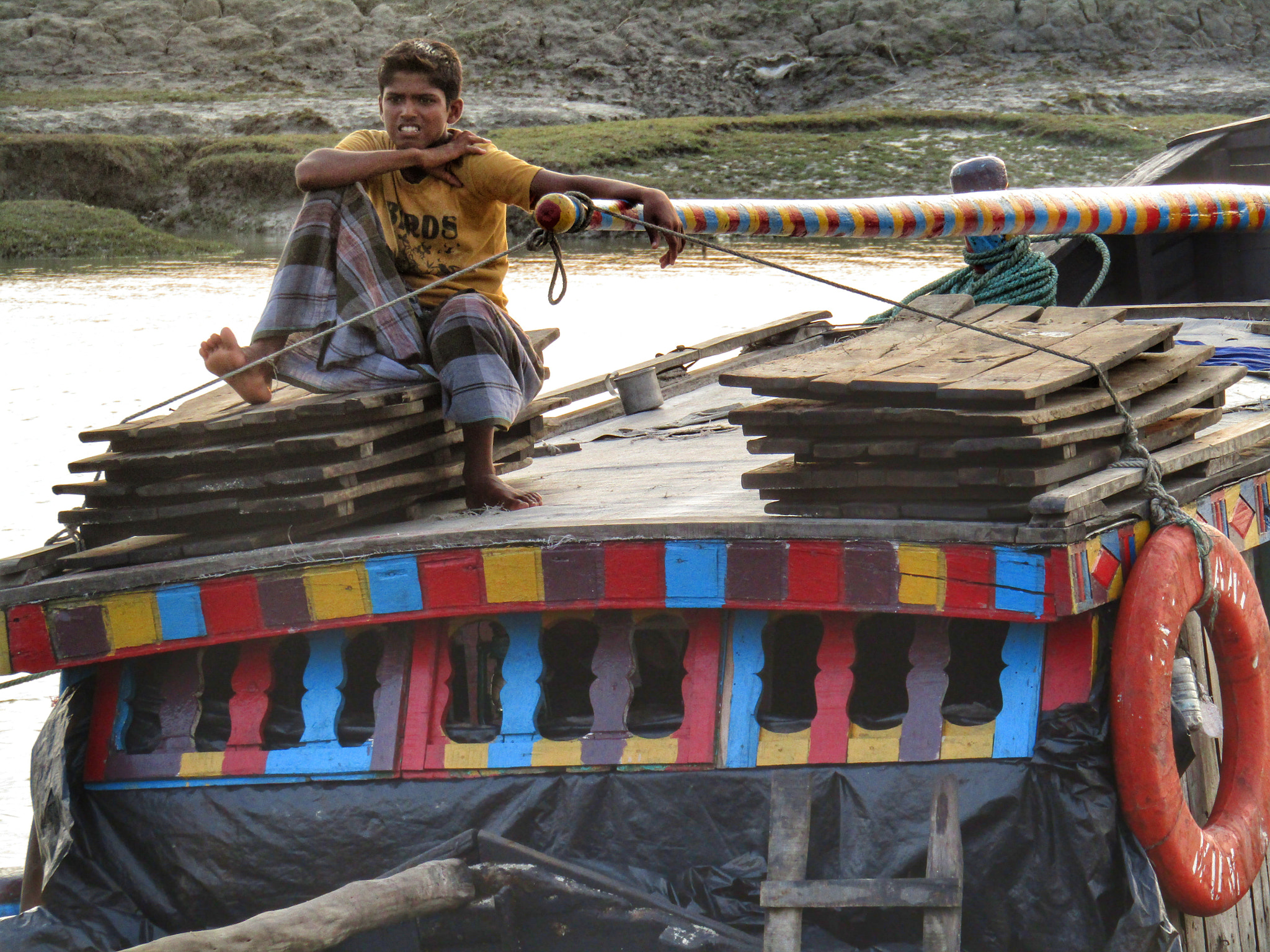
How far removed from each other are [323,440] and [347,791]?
777mm

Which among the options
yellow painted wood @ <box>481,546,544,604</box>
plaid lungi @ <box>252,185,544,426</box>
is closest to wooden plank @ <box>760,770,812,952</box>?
yellow painted wood @ <box>481,546,544,604</box>

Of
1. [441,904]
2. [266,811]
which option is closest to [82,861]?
[266,811]

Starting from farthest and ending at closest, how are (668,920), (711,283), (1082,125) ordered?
(1082,125) < (711,283) < (668,920)

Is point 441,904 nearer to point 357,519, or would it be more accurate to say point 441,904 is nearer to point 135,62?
point 357,519

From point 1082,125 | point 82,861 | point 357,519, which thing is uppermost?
point 1082,125

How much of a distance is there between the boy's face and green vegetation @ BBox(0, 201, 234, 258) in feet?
69.3

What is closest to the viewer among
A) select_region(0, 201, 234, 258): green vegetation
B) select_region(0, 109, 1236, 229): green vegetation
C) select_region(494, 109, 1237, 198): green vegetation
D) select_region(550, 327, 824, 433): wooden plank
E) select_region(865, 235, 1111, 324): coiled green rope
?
select_region(865, 235, 1111, 324): coiled green rope

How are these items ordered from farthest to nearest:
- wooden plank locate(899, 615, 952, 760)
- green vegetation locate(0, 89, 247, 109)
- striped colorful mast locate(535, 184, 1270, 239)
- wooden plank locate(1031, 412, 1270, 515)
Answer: green vegetation locate(0, 89, 247, 109) → striped colorful mast locate(535, 184, 1270, 239) → wooden plank locate(899, 615, 952, 760) → wooden plank locate(1031, 412, 1270, 515)

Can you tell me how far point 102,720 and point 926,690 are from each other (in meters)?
1.88

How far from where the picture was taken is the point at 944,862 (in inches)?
101

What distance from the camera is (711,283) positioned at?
18.6 meters

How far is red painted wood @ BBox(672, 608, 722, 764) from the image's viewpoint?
2.86 metres

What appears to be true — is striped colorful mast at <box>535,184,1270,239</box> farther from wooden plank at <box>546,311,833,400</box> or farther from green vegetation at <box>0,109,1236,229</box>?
green vegetation at <box>0,109,1236,229</box>

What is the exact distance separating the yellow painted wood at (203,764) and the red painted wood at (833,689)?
1.31 metres
